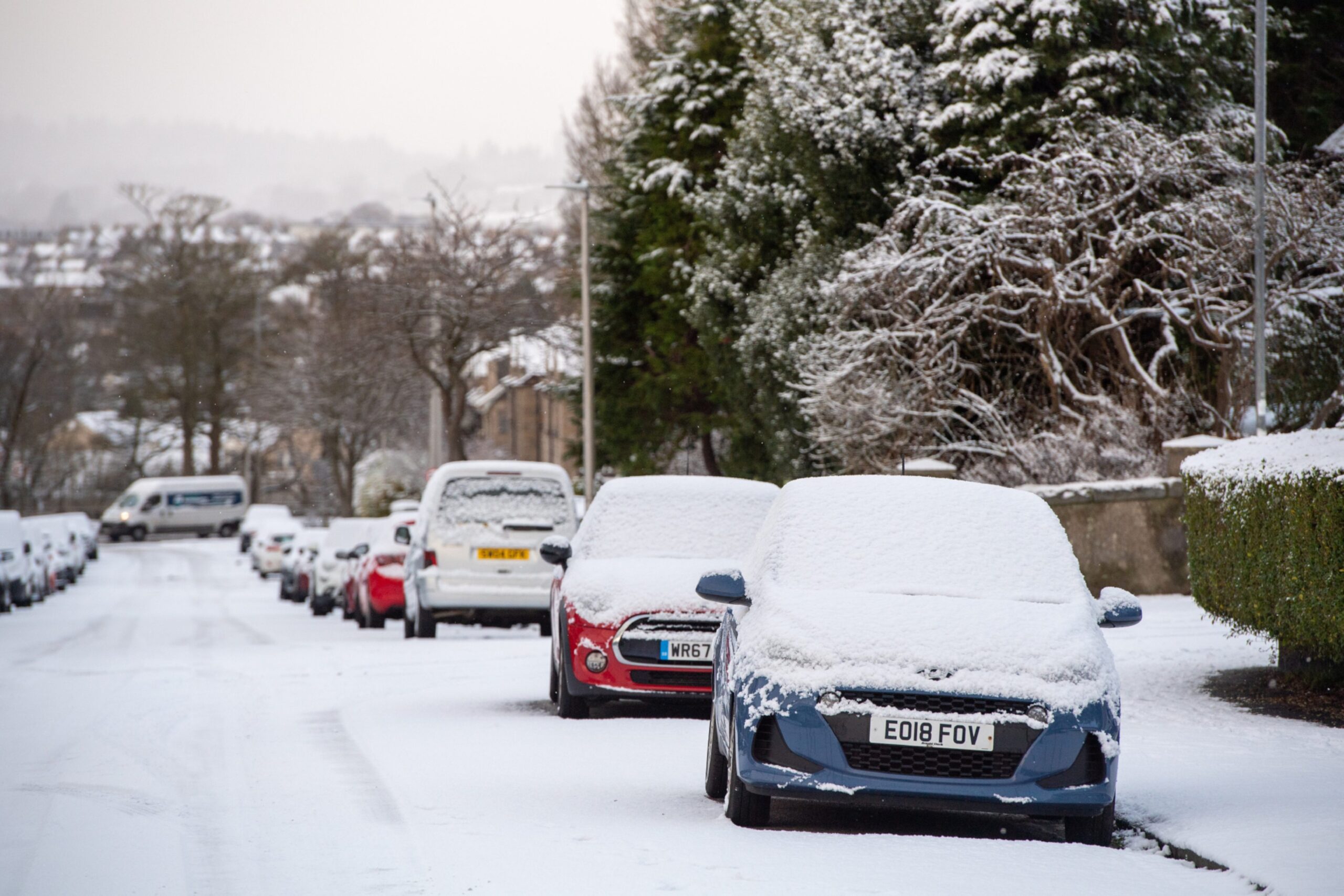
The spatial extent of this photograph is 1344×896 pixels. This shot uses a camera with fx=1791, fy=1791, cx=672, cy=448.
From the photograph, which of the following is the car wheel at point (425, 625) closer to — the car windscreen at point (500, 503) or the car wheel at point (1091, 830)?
the car windscreen at point (500, 503)

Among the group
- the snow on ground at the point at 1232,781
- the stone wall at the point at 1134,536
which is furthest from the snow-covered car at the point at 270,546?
the snow on ground at the point at 1232,781

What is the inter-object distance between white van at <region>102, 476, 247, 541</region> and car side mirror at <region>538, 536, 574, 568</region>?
230 ft

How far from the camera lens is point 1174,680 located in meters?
12.8

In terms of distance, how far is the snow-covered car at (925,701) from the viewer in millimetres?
7219

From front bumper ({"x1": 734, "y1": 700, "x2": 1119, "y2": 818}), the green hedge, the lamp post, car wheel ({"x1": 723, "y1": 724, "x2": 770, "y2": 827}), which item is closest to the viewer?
front bumper ({"x1": 734, "y1": 700, "x2": 1119, "y2": 818})

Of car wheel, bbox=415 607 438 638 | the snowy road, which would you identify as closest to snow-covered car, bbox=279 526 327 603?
car wheel, bbox=415 607 438 638

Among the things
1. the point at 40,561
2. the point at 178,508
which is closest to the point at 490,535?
the point at 40,561

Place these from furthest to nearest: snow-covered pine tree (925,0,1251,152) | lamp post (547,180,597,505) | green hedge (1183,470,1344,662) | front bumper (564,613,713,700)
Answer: lamp post (547,180,597,505) < snow-covered pine tree (925,0,1251,152) < front bumper (564,613,713,700) < green hedge (1183,470,1344,662)

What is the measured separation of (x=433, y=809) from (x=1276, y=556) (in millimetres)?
5442

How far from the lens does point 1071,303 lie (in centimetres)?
2486

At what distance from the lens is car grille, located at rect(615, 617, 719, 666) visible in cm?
1137

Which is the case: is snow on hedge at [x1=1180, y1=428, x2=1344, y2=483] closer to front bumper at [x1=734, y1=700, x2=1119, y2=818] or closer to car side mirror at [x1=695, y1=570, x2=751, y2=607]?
front bumper at [x1=734, y1=700, x2=1119, y2=818]

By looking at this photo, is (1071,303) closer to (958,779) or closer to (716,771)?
(716,771)

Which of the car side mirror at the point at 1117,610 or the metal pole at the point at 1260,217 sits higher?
the metal pole at the point at 1260,217
